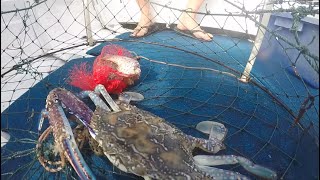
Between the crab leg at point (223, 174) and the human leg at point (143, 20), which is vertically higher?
the human leg at point (143, 20)

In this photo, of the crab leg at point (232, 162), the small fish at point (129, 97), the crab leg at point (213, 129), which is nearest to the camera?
the crab leg at point (232, 162)

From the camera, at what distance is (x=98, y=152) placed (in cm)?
174

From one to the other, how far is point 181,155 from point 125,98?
833 mm

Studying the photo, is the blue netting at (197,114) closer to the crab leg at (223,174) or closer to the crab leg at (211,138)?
the crab leg at (211,138)

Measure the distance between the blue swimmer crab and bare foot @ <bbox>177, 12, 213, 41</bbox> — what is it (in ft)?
7.28

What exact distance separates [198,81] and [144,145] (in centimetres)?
135

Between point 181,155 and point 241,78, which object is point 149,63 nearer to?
point 241,78

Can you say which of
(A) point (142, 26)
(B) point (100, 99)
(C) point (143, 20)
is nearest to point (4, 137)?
(B) point (100, 99)

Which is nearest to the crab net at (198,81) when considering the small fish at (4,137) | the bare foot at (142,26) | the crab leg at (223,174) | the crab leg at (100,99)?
the small fish at (4,137)

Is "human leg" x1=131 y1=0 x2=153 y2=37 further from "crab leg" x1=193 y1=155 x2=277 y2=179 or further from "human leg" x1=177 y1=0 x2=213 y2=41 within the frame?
"crab leg" x1=193 y1=155 x2=277 y2=179

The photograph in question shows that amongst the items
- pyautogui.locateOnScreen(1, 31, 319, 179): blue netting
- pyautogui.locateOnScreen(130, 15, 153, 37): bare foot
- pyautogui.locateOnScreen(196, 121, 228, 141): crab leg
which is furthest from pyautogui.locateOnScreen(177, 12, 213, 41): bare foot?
pyautogui.locateOnScreen(196, 121, 228, 141): crab leg

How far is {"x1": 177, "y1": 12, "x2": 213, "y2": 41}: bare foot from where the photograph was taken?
12.5 ft

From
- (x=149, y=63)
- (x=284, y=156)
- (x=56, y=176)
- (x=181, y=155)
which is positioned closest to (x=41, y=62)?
(x=149, y=63)

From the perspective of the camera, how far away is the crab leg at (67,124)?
59.0 inches
